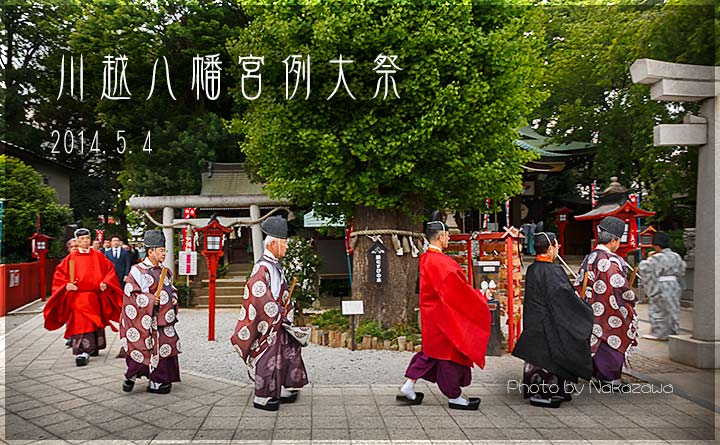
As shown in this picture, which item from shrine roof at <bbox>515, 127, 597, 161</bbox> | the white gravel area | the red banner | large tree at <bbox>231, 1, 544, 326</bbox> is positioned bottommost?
the white gravel area

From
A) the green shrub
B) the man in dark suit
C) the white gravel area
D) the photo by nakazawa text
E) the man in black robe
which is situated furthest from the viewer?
the man in dark suit

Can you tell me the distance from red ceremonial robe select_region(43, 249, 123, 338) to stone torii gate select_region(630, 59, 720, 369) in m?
8.32

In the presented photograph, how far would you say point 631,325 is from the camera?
598cm

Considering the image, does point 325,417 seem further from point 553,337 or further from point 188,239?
point 188,239

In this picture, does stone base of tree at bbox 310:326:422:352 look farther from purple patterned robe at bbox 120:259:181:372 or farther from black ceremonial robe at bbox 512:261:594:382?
purple patterned robe at bbox 120:259:181:372

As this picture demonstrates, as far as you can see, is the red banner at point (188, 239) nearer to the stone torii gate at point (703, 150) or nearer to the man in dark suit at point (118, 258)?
the man in dark suit at point (118, 258)

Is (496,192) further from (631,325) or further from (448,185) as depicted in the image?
(631,325)

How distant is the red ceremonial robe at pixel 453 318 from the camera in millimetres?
5102

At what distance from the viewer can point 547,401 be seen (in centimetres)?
522

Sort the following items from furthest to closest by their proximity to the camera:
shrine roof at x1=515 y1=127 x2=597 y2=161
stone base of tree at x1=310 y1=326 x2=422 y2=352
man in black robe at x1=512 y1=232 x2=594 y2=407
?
shrine roof at x1=515 y1=127 x2=597 y2=161 → stone base of tree at x1=310 y1=326 x2=422 y2=352 → man in black robe at x1=512 y1=232 x2=594 y2=407

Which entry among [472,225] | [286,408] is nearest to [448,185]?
[286,408]

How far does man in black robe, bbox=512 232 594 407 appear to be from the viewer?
17.1ft

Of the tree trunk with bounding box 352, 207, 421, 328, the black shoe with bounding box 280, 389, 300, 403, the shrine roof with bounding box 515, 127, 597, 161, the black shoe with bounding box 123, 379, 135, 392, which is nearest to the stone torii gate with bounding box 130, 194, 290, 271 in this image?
A: the tree trunk with bounding box 352, 207, 421, 328

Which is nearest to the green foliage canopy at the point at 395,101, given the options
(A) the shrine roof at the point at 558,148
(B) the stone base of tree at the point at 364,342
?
(B) the stone base of tree at the point at 364,342
